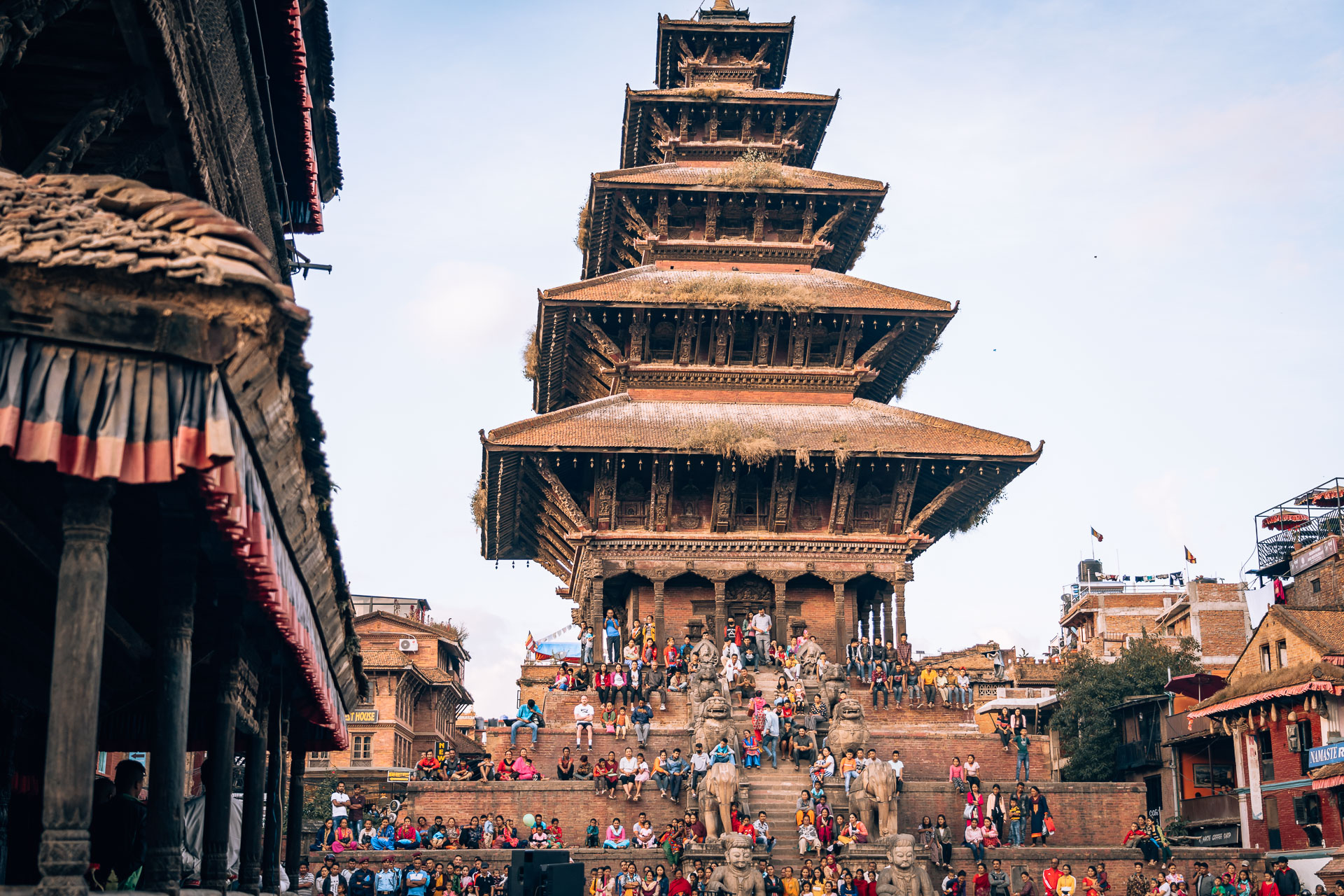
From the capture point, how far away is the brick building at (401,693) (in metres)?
65.0

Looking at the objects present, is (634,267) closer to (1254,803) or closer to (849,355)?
(849,355)

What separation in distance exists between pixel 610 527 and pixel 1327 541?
29843 millimetres

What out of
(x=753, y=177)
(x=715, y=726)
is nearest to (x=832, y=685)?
(x=715, y=726)

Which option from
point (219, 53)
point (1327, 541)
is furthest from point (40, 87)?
point (1327, 541)

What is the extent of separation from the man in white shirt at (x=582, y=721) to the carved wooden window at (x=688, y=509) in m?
7.33

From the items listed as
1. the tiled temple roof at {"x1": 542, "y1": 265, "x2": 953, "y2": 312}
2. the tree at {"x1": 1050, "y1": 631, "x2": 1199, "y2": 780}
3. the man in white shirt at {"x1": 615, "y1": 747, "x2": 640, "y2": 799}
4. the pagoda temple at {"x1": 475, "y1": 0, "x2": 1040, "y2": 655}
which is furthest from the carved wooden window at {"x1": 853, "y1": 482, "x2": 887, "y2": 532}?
the tree at {"x1": 1050, "y1": 631, "x2": 1199, "y2": 780}

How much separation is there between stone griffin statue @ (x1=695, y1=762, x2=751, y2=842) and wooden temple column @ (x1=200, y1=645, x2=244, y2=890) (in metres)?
14.0

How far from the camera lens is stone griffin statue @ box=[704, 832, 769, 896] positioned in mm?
20234

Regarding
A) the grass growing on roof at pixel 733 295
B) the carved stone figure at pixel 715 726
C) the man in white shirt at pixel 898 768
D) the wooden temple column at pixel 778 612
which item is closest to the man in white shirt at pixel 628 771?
the carved stone figure at pixel 715 726

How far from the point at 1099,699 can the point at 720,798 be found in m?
32.0

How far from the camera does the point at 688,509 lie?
35.5 metres

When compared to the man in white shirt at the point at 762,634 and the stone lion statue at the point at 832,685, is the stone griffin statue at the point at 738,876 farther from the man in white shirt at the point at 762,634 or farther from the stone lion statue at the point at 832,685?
the man in white shirt at the point at 762,634

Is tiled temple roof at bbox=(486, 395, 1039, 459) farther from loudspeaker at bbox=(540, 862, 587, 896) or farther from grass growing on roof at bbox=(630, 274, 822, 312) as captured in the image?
loudspeaker at bbox=(540, 862, 587, 896)

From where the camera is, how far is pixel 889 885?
20.5 meters
